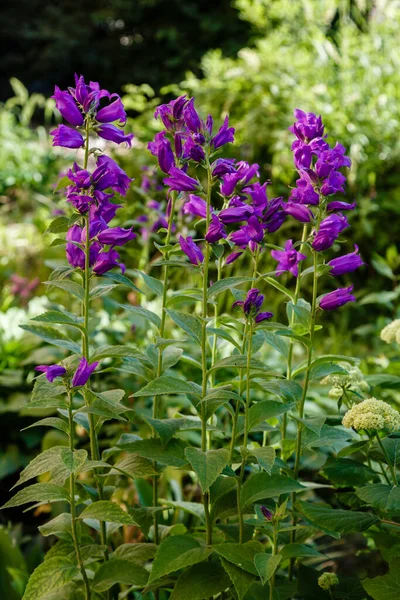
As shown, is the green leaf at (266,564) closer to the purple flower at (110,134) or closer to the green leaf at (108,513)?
the green leaf at (108,513)

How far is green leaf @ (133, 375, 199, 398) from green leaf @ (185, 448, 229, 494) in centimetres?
10

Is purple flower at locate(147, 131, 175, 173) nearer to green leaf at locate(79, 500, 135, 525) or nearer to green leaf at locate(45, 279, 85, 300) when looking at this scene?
green leaf at locate(45, 279, 85, 300)

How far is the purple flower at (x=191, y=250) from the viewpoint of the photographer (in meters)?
1.30

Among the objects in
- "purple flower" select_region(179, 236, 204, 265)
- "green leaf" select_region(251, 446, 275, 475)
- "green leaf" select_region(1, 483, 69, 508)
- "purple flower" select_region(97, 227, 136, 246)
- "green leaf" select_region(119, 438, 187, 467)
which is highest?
"purple flower" select_region(97, 227, 136, 246)

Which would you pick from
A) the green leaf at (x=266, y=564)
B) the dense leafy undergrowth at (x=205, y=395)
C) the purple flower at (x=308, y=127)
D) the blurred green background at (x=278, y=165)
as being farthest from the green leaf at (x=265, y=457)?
the blurred green background at (x=278, y=165)

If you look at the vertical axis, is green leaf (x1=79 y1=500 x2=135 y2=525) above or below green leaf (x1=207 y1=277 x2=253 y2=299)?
below

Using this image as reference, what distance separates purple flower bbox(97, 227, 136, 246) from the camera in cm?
128

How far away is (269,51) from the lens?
489 centimetres

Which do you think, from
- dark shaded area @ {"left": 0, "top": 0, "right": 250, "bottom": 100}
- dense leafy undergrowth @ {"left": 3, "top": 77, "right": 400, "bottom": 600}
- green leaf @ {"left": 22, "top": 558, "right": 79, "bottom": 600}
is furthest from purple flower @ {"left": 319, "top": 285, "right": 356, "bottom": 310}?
dark shaded area @ {"left": 0, "top": 0, "right": 250, "bottom": 100}

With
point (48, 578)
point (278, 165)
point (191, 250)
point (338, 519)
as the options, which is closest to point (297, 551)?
point (338, 519)

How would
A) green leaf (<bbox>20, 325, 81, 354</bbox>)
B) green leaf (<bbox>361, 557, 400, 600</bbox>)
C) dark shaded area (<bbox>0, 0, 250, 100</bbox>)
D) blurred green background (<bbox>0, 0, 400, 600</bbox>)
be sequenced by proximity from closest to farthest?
green leaf (<bbox>361, 557, 400, 600</bbox>)
green leaf (<bbox>20, 325, 81, 354</bbox>)
blurred green background (<bbox>0, 0, 400, 600</bbox>)
dark shaded area (<bbox>0, 0, 250, 100</bbox>)

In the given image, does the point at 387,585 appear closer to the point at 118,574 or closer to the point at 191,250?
the point at 118,574

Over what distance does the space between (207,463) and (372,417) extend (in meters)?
0.30

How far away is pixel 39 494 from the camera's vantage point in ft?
4.07
